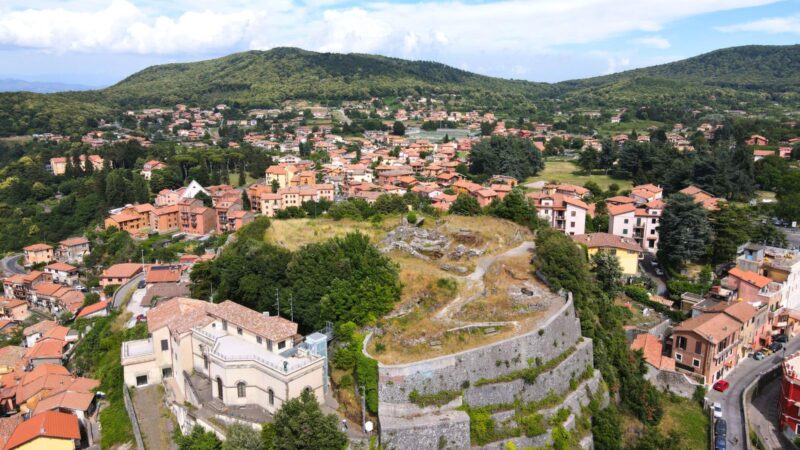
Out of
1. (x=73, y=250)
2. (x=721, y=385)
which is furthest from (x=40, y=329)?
(x=721, y=385)

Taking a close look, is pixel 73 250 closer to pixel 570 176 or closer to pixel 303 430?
pixel 303 430

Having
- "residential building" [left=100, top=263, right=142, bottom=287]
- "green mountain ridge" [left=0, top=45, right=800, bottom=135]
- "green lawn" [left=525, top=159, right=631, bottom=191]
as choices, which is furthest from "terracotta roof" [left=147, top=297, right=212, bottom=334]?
"green mountain ridge" [left=0, top=45, right=800, bottom=135]

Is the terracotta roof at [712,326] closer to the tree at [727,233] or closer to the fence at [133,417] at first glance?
the tree at [727,233]

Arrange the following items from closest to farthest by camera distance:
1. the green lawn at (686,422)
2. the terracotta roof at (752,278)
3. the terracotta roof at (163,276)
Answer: the green lawn at (686,422) → the terracotta roof at (752,278) → the terracotta roof at (163,276)

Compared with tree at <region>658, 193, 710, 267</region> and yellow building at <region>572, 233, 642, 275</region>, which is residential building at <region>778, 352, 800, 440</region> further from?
yellow building at <region>572, 233, 642, 275</region>

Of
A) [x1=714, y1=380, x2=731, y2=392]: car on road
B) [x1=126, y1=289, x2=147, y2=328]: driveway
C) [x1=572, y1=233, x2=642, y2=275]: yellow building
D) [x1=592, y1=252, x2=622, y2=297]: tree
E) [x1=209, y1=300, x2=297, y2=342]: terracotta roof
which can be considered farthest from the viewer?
[x1=572, y1=233, x2=642, y2=275]: yellow building

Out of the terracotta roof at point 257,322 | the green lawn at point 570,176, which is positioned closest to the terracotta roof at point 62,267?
the terracotta roof at point 257,322

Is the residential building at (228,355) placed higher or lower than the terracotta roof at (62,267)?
higher

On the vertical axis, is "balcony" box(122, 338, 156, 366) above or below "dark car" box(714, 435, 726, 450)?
above
